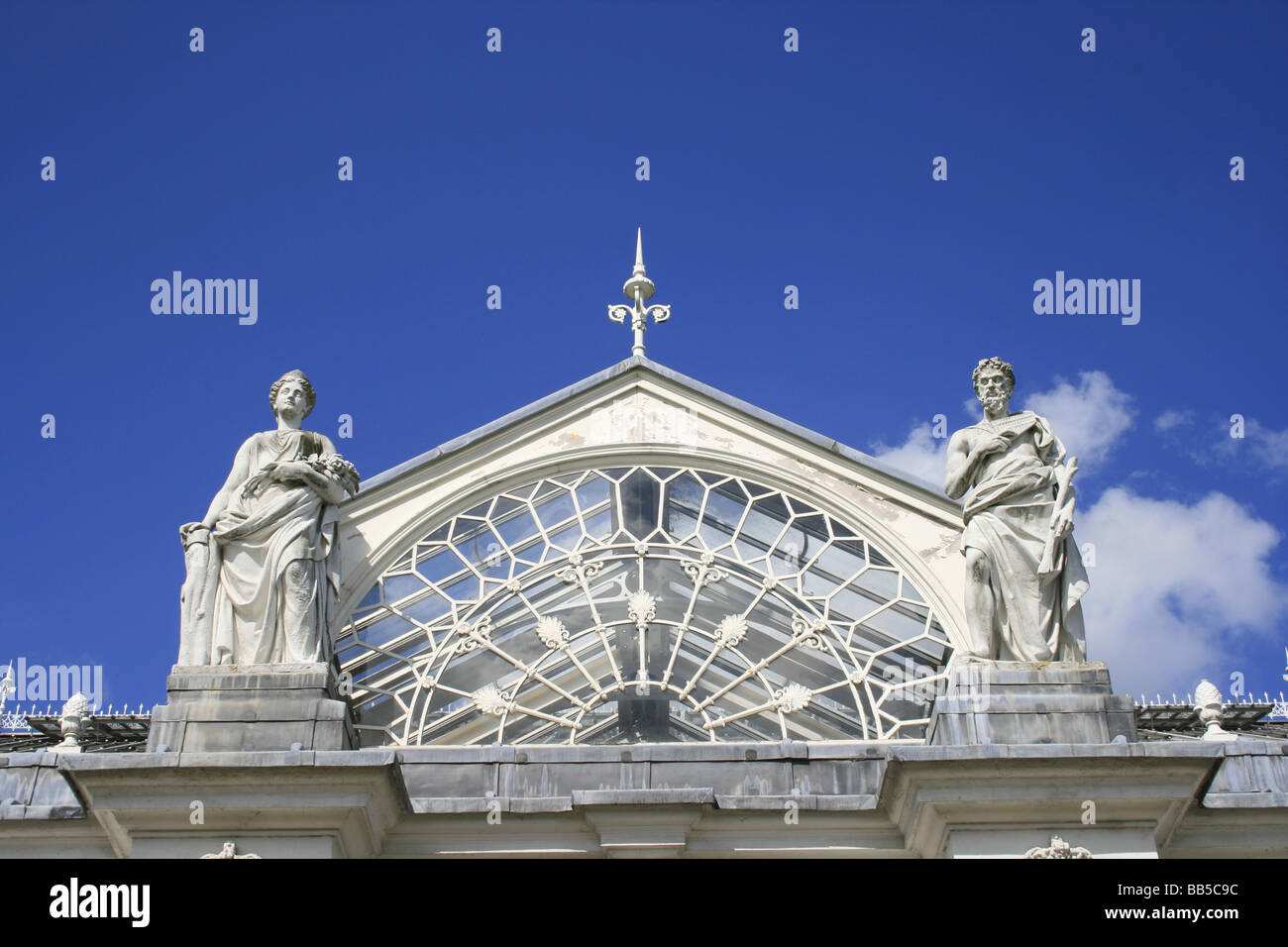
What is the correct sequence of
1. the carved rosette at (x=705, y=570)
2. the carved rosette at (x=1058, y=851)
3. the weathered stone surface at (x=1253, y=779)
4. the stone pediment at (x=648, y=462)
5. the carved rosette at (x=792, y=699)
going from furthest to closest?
the stone pediment at (x=648, y=462) → the carved rosette at (x=705, y=570) → the carved rosette at (x=792, y=699) → the weathered stone surface at (x=1253, y=779) → the carved rosette at (x=1058, y=851)

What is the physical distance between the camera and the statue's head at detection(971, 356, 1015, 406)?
12.5 m

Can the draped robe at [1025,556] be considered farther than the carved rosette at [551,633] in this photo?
No

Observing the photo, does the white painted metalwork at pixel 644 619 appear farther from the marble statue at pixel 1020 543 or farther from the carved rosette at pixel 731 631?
the marble statue at pixel 1020 543

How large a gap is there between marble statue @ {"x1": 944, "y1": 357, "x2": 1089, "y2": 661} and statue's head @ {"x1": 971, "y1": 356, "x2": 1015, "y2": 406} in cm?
24

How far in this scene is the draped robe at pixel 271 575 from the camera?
11.5 m

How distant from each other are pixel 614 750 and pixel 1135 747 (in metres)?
3.57

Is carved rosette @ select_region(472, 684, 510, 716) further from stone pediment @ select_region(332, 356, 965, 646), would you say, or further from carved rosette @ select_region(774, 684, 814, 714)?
carved rosette @ select_region(774, 684, 814, 714)

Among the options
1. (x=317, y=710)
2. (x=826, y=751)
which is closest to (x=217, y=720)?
(x=317, y=710)

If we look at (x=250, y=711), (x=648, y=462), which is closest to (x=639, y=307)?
(x=648, y=462)

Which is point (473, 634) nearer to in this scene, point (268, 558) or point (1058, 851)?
point (268, 558)

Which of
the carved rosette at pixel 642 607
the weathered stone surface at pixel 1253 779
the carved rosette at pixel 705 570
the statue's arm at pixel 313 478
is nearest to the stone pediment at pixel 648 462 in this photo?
the statue's arm at pixel 313 478

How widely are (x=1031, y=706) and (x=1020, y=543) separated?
130 centimetres

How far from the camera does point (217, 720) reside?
36.1 ft
